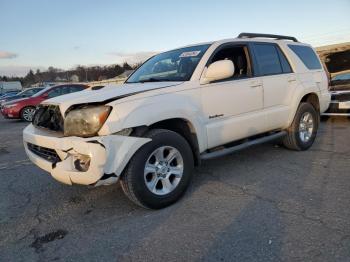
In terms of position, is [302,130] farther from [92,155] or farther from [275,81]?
[92,155]

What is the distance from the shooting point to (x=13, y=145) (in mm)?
8430

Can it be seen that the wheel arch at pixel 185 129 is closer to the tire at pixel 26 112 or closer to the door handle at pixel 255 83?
the door handle at pixel 255 83

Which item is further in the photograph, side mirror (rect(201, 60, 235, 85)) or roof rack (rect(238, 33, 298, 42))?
roof rack (rect(238, 33, 298, 42))

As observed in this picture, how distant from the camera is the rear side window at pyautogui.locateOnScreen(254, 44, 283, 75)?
5.01m

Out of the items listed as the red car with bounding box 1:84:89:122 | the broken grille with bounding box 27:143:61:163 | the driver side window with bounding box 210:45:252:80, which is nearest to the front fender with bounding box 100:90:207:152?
the broken grille with bounding box 27:143:61:163

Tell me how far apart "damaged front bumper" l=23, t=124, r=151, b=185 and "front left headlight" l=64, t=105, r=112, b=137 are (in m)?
0.08

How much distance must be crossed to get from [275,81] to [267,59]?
37 cm

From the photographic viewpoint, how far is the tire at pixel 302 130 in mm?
5602

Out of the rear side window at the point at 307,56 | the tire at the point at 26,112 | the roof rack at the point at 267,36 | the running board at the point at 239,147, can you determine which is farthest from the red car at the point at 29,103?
the running board at the point at 239,147

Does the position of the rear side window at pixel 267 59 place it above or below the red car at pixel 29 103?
above

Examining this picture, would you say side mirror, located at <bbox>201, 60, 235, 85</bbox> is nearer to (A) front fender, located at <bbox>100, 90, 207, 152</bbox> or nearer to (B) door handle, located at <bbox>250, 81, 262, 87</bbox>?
(A) front fender, located at <bbox>100, 90, 207, 152</bbox>

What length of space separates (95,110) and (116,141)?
0.38 m

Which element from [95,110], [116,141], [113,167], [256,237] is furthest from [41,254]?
[256,237]

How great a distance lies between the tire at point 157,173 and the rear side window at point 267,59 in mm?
1989
